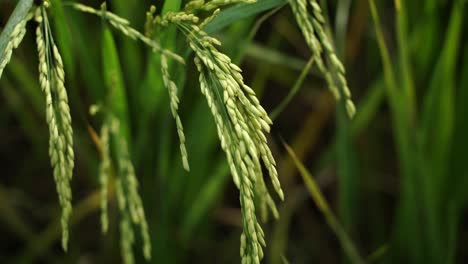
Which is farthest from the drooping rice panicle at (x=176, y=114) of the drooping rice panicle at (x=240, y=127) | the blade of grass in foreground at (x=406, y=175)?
the blade of grass in foreground at (x=406, y=175)

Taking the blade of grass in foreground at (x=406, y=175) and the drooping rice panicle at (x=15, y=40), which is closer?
the drooping rice panicle at (x=15, y=40)

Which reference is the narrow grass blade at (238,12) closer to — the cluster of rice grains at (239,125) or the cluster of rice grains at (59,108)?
the cluster of rice grains at (239,125)

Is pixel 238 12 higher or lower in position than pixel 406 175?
higher

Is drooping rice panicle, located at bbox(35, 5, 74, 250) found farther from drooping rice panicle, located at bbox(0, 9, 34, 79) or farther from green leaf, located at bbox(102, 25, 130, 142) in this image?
green leaf, located at bbox(102, 25, 130, 142)

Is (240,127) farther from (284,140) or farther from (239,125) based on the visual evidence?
(284,140)

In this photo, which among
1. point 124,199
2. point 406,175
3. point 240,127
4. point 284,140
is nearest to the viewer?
point 240,127

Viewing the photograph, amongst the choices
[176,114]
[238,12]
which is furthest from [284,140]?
[176,114]

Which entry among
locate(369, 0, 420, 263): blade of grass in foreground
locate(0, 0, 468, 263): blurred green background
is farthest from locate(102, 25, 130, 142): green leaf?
locate(369, 0, 420, 263): blade of grass in foreground

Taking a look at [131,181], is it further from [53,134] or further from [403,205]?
[403,205]
